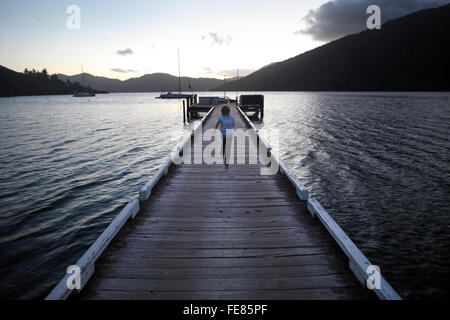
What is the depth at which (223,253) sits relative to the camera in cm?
377

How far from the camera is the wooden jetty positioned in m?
2.98

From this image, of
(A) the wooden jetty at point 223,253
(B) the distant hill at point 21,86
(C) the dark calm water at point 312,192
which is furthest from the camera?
(B) the distant hill at point 21,86

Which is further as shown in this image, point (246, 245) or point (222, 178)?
point (222, 178)

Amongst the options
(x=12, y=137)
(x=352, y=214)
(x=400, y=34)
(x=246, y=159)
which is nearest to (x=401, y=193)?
(x=352, y=214)

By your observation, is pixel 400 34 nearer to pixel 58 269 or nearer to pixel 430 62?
pixel 430 62

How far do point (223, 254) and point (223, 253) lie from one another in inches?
1.0

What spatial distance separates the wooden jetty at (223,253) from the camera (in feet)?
9.77

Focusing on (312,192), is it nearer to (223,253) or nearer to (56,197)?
(223,253)

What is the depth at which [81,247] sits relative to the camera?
6.55 m

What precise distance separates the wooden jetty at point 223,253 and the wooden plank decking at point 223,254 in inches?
0.5

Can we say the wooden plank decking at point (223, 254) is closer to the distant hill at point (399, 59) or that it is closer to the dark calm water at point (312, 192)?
the dark calm water at point (312, 192)

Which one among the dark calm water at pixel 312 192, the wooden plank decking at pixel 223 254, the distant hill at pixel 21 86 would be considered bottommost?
the dark calm water at pixel 312 192

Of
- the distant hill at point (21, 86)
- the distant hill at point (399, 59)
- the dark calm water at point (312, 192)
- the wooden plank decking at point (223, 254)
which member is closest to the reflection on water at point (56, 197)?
the dark calm water at point (312, 192)

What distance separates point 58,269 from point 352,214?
332 inches
